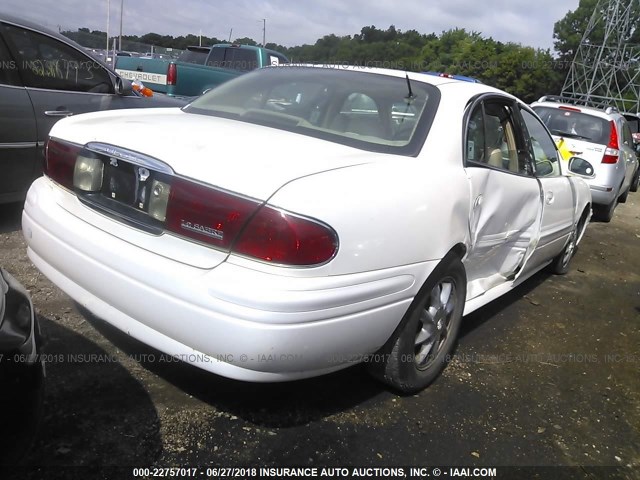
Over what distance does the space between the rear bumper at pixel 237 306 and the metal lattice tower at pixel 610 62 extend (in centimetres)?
3187

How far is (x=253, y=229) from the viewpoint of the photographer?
6.38ft

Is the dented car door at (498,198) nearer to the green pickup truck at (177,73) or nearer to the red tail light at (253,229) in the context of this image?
the red tail light at (253,229)

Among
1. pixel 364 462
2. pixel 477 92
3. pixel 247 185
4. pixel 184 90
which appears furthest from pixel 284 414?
pixel 184 90

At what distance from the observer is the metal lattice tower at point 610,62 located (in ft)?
104

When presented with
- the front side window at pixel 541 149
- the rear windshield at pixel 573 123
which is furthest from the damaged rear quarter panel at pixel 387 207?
the rear windshield at pixel 573 123

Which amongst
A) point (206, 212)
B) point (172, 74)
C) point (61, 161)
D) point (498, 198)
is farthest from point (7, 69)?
point (172, 74)

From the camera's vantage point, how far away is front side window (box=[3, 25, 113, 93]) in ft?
13.8

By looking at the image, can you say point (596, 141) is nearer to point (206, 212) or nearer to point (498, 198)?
point (498, 198)

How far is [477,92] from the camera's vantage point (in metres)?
3.12

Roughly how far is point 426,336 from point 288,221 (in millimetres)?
1155

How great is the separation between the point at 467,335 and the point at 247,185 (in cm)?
216

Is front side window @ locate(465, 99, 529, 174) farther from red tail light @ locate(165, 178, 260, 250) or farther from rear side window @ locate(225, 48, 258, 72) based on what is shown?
rear side window @ locate(225, 48, 258, 72)

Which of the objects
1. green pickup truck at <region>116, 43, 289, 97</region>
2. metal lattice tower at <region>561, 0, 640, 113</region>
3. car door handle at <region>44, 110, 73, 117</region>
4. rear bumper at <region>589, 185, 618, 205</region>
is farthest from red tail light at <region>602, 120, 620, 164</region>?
metal lattice tower at <region>561, 0, 640, 113</region>

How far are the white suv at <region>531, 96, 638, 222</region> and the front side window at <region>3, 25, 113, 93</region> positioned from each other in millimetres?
Answer: 5628
